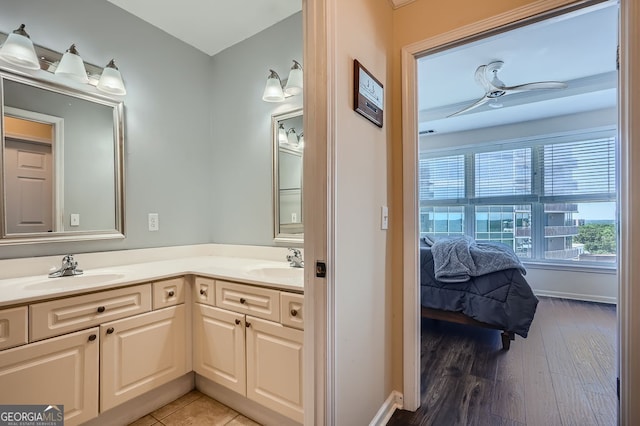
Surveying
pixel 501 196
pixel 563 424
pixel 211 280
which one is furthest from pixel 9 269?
pixel 501 196

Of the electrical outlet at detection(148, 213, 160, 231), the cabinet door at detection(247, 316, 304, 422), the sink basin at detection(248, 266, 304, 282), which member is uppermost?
the electrical outlet at detection(148, 213, 160, 231)

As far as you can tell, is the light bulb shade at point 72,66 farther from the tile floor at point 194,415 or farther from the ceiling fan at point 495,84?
the ceiling fan at point 495,84

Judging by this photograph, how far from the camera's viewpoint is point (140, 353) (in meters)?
1.62

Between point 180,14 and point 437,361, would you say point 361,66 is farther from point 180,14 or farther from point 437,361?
point 437,361

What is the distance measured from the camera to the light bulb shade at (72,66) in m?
1.74

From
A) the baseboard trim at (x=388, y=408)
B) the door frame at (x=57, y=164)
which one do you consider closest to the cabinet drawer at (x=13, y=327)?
the door frame at (x=57, y=164)

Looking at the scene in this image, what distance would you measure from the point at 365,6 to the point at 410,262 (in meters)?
1.32

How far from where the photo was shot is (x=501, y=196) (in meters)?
4.64

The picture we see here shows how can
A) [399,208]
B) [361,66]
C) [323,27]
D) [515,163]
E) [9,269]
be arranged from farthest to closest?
1. [515,163]
2. [399,208]
3. [9,269]
4. [361,66]
5. [323,27]

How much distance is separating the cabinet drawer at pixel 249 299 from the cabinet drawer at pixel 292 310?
3 cm

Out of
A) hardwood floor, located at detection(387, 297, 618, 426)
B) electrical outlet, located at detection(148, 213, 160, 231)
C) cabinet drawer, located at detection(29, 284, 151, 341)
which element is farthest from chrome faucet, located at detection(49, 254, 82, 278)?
hardwood floor, located at detection(387, 297, 618, 426)

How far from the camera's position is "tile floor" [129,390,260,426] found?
1648 mm

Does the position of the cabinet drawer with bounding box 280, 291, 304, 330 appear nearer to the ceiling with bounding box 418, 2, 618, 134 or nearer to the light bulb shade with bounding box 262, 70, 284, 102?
the light bulb shade with bounding box 262, 70, 284, 102

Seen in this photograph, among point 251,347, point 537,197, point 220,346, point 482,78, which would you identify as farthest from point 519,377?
point 537,197
